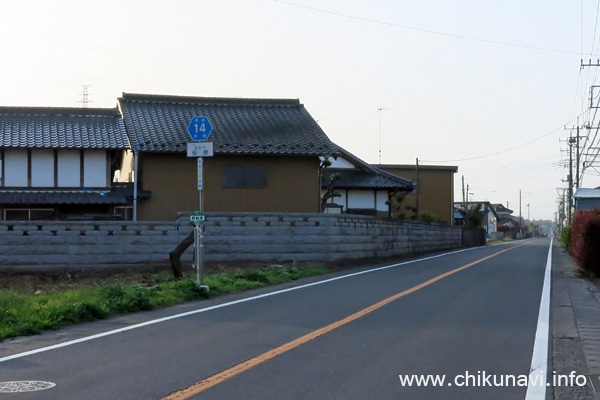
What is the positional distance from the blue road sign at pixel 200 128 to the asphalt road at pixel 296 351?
12.1 feet

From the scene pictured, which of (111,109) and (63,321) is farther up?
(111,109)

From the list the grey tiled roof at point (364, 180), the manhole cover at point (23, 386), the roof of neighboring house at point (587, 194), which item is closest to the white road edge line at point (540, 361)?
the manhole cover at point (23, 386)

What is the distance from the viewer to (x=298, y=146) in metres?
28.1

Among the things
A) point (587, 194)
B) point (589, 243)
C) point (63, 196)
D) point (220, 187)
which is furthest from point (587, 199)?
point (63, 196)

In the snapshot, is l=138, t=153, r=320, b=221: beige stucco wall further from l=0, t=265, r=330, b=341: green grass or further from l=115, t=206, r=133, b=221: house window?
l=0, t=265, r=330, b=341: green grass

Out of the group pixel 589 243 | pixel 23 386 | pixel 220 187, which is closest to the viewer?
pixel 23 386

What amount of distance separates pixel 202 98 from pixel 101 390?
25.7m

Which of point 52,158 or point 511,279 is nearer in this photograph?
point 511,279

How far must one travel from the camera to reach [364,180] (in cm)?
4169

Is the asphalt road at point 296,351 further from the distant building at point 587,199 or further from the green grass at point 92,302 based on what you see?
the distant building at point 587,199

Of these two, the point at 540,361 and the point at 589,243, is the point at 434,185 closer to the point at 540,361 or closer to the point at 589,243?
the point at 589,243

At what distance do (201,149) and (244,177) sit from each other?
12650 millimetres

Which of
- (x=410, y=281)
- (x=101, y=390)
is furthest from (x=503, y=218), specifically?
(x=101, y=390)

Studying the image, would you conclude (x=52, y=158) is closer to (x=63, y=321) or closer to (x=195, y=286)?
(x=195, y=286)
